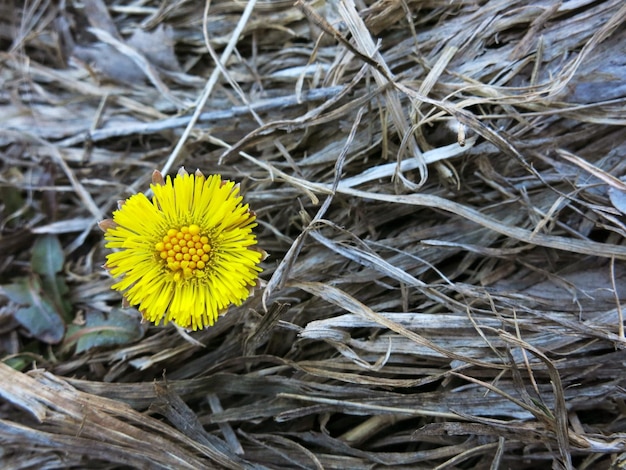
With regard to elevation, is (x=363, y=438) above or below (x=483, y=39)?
below

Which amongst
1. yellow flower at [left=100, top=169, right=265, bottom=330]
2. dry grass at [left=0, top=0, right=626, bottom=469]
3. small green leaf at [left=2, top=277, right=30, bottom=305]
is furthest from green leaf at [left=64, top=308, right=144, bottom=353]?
yellow flower at [left=100, top=169, right=265, bottom=330]

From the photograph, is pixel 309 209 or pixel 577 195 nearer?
pixel 577 195

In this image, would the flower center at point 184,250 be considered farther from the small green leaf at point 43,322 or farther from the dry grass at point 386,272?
the small green leaf at point 43,322

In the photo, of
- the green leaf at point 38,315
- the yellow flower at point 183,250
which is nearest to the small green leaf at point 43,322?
the green leaf at point 38,315

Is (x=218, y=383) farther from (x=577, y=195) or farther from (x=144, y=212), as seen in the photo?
(x=577, y=195)

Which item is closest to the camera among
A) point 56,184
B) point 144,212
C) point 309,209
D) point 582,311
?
point 144,212

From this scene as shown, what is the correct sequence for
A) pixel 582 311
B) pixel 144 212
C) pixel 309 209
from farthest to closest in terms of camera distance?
pixel 309 209 < pixel 582 311 < pixel 144 212

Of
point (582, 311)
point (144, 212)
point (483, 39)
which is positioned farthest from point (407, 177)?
point (144, 212)

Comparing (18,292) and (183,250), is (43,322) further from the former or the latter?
(183,250)

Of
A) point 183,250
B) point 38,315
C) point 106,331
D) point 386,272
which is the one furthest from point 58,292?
point 386,272
